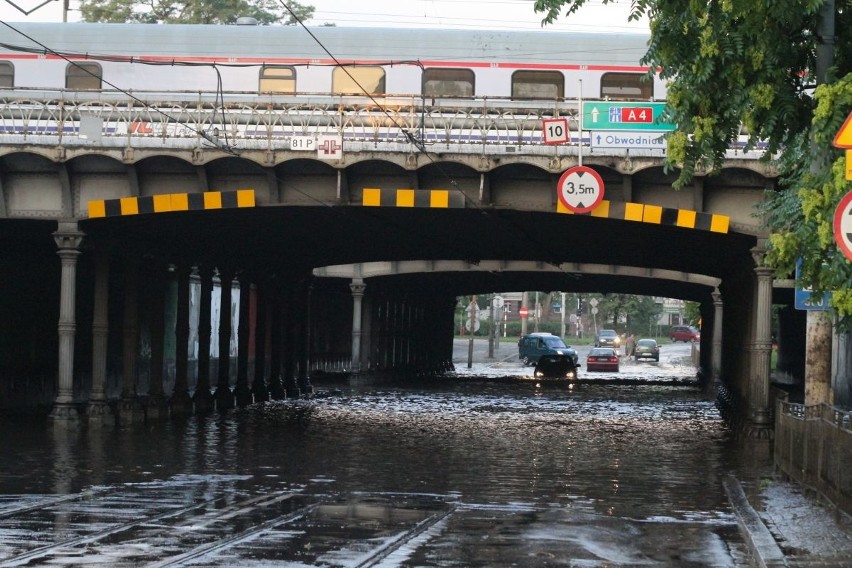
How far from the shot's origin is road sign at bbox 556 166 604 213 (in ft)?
89.5

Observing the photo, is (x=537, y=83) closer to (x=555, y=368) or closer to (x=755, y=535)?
(x=755, y=535)

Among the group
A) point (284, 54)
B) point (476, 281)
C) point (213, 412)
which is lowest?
point (213, 412)

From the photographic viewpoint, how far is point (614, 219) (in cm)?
2808

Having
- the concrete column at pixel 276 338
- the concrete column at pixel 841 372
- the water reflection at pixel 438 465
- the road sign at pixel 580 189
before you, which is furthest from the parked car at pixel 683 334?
the concrete column at pixel 841 372

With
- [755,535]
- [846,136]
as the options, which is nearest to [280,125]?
[755,535]

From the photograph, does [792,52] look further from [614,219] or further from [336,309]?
[336,309]

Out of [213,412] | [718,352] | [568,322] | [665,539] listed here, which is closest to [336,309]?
[718,352]

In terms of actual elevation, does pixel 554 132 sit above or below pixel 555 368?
above

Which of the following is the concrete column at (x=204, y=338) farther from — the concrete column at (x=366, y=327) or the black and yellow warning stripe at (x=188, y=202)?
the concrete column at (x=366, y=327)

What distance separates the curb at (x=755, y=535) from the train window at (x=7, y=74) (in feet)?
68.0

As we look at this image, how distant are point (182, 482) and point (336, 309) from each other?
4730cm

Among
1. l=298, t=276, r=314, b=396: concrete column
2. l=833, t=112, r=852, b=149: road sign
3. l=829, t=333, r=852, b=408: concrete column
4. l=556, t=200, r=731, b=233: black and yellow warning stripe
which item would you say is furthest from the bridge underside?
l=833, t=112, r=852, b=149: road sign

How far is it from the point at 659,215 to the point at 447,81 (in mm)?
7051

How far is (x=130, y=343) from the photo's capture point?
3269 centimetres
